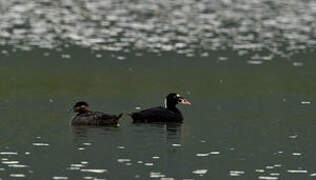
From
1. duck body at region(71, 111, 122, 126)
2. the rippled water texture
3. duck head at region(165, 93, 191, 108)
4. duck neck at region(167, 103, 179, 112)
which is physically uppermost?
the rippled water texture

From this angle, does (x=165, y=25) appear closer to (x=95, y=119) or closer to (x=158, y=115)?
(x=158, y=115)

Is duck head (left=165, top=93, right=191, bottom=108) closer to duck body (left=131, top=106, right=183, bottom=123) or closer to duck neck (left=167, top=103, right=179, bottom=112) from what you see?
duck neck (left=167, top=103, right=179, bottom=112)

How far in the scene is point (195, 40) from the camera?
5566 centimetres

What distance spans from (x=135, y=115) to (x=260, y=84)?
10.5 m

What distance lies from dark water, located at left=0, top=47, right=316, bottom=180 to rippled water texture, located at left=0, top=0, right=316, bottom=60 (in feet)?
12.1

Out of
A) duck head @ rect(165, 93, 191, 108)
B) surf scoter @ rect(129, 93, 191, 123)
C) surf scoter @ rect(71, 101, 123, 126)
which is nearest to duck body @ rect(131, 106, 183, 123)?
surf scoter @ rect(129, 93, 191, 123)

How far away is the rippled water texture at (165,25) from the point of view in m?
53.5

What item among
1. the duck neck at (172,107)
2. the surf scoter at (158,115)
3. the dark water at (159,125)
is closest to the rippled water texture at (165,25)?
the dark water at (159,125)

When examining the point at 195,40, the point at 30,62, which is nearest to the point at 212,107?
the point at 30,62

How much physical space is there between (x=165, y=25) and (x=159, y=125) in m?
33.0

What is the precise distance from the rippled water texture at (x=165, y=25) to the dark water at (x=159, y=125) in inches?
146

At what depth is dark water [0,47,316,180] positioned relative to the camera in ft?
79.9

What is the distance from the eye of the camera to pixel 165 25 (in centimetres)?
6378

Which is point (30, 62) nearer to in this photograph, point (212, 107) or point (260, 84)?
point (260, 84)
